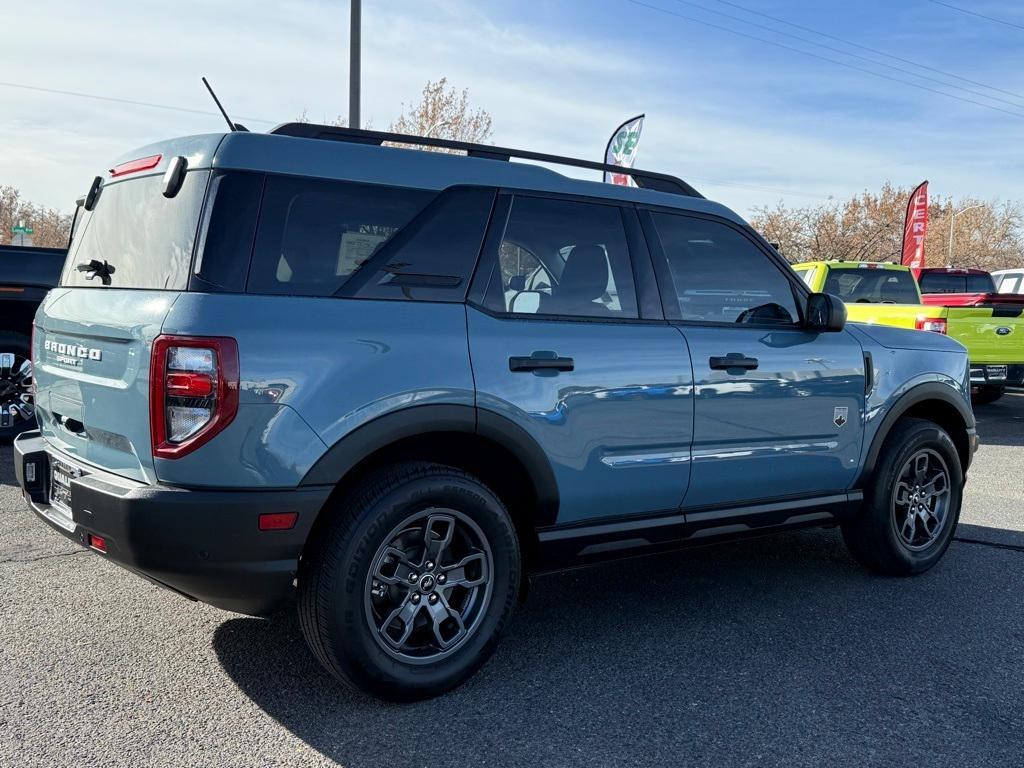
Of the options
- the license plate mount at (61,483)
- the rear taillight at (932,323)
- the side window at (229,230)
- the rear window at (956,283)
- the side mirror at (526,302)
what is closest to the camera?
the side window at (229,230)

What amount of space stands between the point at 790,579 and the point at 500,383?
2.38 meters

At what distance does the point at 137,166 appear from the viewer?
3371 mm

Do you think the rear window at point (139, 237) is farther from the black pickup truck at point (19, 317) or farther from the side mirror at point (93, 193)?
the black pickup truck at point (19, 317)

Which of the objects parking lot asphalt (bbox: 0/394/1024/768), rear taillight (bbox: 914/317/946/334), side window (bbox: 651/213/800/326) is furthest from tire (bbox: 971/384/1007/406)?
side window (bbox: 651/213/800/326)

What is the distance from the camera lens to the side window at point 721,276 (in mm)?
3994

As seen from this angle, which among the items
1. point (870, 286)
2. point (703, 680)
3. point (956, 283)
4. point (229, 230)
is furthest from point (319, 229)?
point (956, 283)

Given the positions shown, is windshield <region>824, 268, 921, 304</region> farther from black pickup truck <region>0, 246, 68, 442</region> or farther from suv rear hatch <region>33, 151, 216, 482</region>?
suv rear hatch <region>33, 151, 216, 482</region>

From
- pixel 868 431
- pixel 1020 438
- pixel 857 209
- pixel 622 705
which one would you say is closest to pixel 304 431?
pixel 622 705

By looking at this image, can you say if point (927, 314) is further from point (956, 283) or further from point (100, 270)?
point (100, 270)

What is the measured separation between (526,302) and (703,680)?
1590 mm

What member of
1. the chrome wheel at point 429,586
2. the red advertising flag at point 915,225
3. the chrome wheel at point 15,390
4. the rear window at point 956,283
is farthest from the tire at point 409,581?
the red advertising flag at point 915,225

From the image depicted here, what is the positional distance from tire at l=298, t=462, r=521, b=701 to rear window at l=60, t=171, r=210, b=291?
972 mm

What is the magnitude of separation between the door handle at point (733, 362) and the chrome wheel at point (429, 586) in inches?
51.2

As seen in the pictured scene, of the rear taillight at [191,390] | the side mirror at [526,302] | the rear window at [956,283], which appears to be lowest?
the rear taillight at [191,390]
